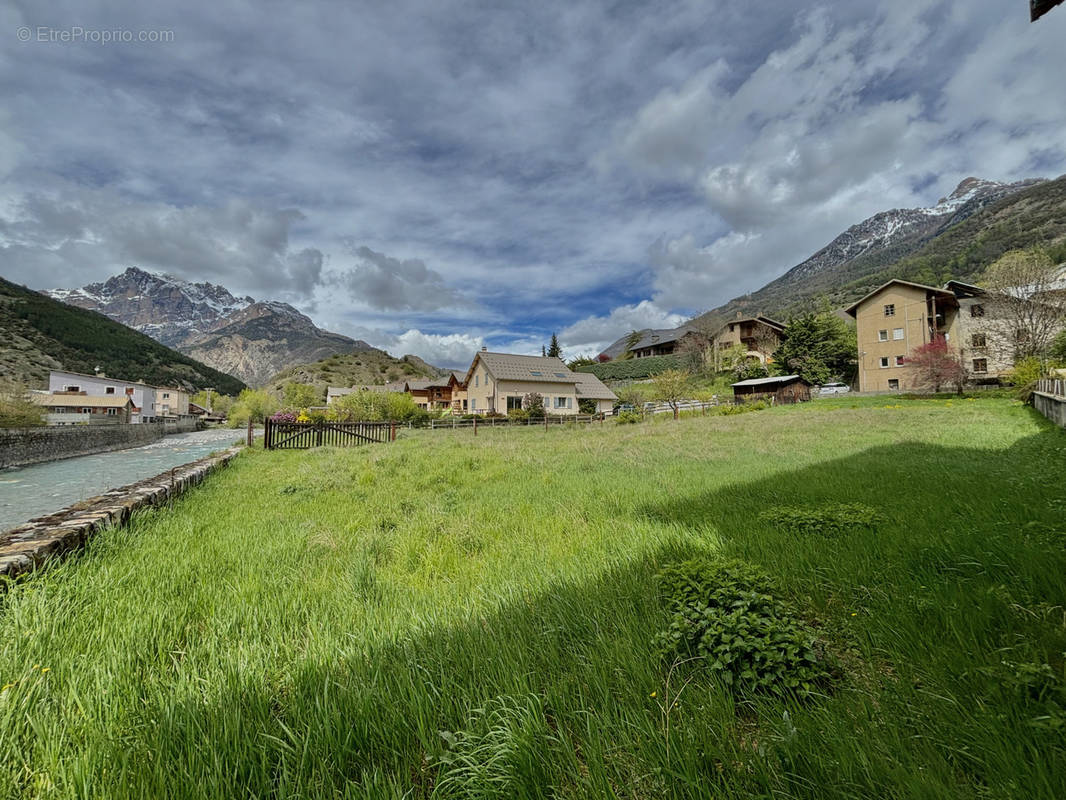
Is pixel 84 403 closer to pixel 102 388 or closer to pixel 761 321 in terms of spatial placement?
pixel 102 388

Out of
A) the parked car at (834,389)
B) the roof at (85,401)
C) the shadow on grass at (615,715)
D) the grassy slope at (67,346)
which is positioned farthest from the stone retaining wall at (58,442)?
the parked car at (834,389)

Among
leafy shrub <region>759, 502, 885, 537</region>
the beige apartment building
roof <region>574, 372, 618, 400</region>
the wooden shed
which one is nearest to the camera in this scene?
leafy shrub <region>759, 502, 885, 537</region>

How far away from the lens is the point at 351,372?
103 m

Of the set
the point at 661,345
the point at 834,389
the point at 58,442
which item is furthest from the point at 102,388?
the point at 834,389

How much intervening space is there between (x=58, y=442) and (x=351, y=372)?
86.7m

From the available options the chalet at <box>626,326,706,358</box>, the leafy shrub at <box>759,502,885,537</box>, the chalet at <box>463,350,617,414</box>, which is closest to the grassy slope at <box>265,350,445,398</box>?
the chalet at <box>626,326,706,358</box>

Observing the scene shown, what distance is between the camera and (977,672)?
1.72 meters

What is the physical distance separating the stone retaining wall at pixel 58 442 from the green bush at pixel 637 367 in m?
49.0

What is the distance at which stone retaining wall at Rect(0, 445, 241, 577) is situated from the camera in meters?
3.26

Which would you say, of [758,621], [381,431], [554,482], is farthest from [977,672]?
[381,431]

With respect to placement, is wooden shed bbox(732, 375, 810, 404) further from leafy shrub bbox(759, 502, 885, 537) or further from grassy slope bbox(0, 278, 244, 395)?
grassy slope bbox(0, 278, 244, 395)

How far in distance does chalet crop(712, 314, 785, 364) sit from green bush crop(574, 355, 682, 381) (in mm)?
5933

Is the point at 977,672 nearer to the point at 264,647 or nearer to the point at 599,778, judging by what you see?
the point at 599,778

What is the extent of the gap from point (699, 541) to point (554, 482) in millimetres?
3811
